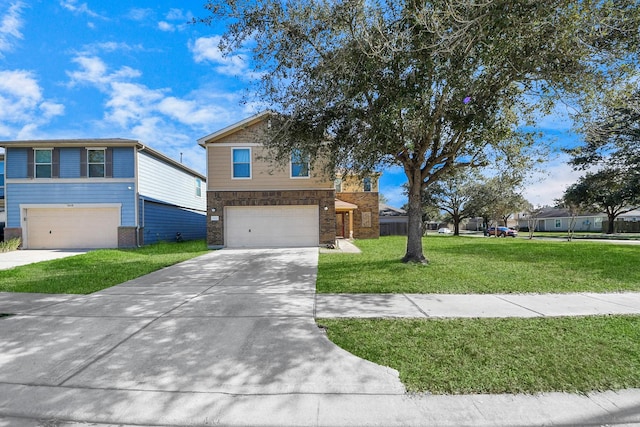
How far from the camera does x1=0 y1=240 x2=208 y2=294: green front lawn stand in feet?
21.5

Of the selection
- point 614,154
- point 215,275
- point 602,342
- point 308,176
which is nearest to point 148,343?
point 215,275

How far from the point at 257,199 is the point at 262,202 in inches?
10.9

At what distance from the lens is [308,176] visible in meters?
14.8

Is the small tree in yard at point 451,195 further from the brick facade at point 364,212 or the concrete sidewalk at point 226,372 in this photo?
the concrete sidewalk at point 226,372

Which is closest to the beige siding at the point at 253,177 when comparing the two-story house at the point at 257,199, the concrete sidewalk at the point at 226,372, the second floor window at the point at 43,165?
the two-story house at the point at 257,199

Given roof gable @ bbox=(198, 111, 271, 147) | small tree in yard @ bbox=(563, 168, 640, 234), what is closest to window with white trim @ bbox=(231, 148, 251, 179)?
roof gable @ bbox=(198, 111, 271, 147)

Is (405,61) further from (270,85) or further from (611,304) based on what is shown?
(611,304)

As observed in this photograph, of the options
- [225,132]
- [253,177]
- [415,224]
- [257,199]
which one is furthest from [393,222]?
[415,224]

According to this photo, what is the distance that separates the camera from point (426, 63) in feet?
20.0

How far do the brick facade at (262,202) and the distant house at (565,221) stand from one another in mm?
41270

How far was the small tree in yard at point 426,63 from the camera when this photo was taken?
18.1ft

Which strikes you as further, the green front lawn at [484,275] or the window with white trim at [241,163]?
the window with white trim at [241,163]

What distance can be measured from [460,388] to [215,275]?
658 cm

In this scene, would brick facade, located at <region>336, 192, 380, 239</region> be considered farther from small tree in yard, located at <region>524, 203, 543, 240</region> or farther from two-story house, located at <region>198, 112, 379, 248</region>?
small tree in yard, located at <region>524, 203, 543, 240</region>
